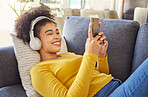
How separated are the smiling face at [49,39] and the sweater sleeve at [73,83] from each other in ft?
0.55

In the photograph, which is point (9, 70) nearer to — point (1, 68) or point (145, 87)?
point (1, 68)

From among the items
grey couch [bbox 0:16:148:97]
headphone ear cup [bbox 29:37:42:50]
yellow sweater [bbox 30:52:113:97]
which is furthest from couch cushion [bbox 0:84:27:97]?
headphone ear cup [bbox 29:37:42:50]

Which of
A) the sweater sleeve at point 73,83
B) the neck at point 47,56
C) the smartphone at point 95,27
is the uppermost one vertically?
the smartphone at point 95,27

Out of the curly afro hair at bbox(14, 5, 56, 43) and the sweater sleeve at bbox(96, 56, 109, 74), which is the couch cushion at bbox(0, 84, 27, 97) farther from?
the sweater sleeve at bbox(96, 56, 109, 74)

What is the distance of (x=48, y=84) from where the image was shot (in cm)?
97

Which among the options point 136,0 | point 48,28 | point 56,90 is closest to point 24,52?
point 48,28

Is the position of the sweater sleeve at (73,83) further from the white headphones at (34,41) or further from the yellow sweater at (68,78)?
the white headphones at (34,41)

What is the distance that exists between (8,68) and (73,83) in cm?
55

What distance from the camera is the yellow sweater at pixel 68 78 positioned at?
0.93m

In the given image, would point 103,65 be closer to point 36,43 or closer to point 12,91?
point 36,43

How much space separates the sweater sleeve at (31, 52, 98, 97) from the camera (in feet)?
3.00

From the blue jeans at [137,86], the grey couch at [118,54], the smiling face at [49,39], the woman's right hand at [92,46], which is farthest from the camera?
the grey couch at [118,54]

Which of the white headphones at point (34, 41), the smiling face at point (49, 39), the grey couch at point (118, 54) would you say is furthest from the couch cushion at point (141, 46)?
the white headphones at point (34, 41)

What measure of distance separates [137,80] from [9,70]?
2.79ft
